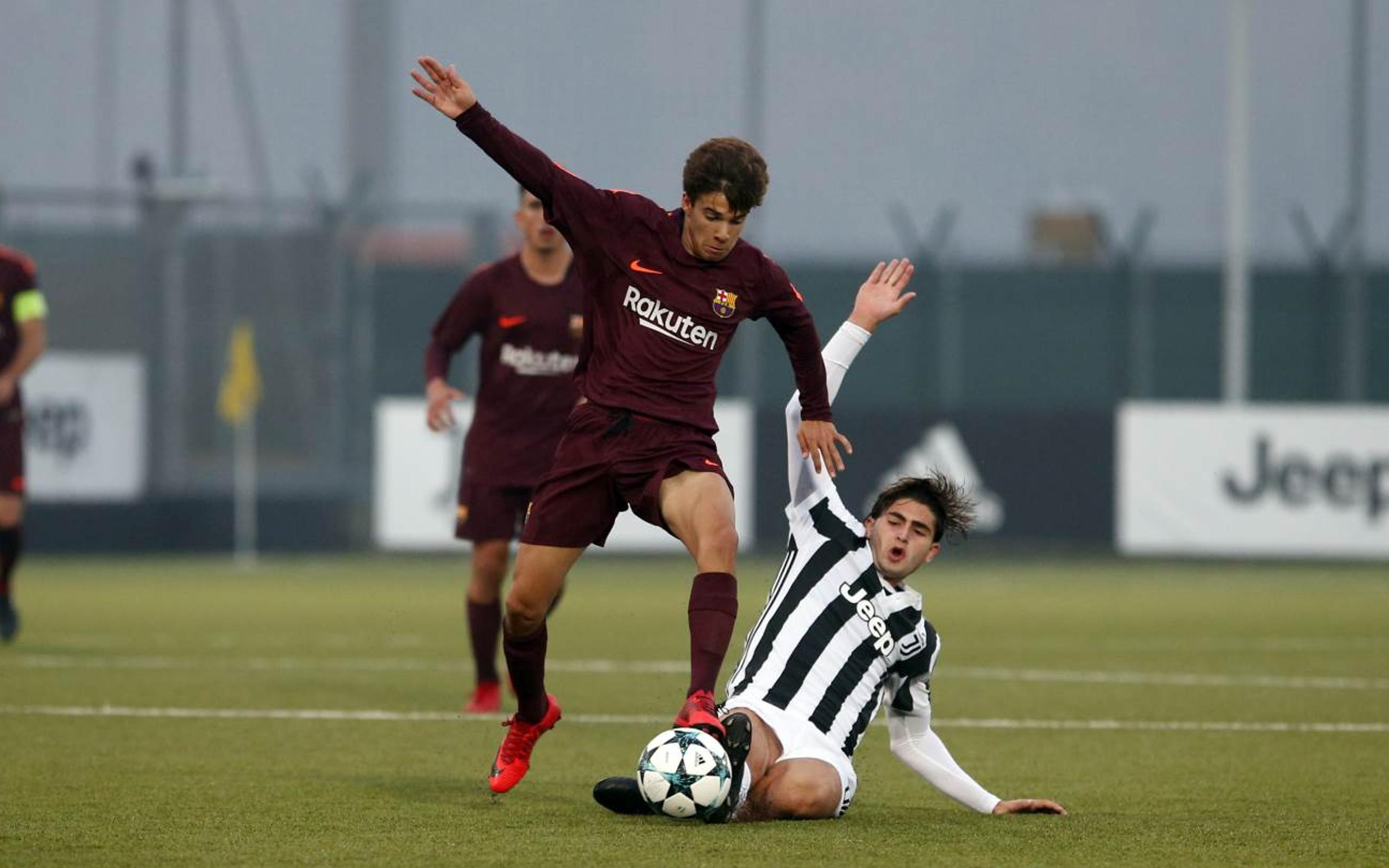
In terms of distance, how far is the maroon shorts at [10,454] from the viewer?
11.3 m

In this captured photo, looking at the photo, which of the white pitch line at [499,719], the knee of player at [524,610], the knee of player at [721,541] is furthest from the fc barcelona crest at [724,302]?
the white pitch line at [499,719]

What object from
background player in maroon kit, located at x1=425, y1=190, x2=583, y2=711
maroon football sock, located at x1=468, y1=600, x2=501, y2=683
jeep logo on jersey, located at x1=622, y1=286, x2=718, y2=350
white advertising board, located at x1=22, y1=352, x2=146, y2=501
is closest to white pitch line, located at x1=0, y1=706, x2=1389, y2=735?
maroon football sock, located at x1=468, y1=600, x2=501, y2=683

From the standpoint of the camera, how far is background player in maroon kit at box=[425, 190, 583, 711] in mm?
9117

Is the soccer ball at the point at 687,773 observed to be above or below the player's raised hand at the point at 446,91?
below

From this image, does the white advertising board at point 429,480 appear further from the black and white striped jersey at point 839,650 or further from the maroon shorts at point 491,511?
the black and white striped jersey at point 839,650

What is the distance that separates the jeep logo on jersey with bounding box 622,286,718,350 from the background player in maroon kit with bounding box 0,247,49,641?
6135 mm

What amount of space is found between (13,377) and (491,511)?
3.59 meters

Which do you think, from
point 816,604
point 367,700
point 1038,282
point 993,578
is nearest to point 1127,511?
point 993,578

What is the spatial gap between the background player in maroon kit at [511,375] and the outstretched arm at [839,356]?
2.73 meters

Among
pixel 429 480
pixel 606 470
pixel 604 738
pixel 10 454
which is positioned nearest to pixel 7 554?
pixel 10 454

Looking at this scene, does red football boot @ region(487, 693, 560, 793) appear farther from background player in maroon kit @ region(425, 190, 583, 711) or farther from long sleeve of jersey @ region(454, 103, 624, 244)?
background player in maroon kit @ region(425, 190, 583, 711)

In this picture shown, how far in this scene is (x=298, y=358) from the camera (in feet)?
75.9

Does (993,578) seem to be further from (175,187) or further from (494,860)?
(494,860)

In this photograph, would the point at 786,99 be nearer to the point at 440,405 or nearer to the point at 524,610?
the point at 440,405
